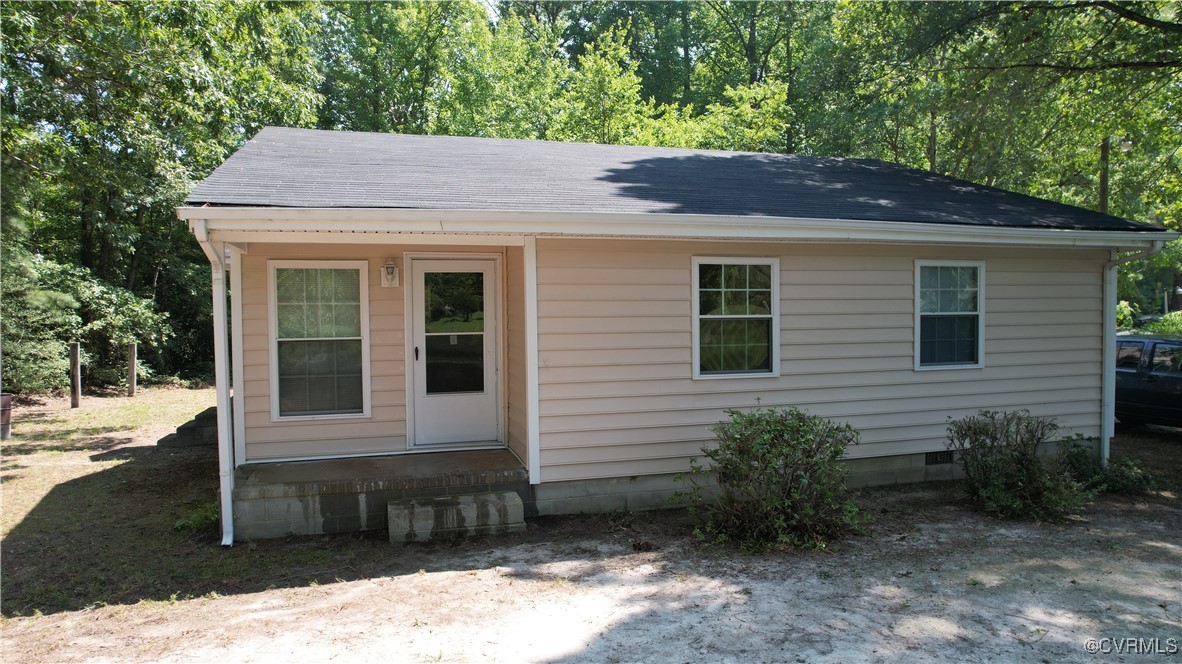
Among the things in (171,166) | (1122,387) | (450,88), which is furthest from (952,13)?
(450,88)

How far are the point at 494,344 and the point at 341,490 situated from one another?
2.18 meters

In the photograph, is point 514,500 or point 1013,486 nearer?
point 514,500

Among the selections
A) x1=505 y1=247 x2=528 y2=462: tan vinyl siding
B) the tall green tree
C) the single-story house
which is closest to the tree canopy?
the tall green tree

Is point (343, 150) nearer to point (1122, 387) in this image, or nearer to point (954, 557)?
point (954, 557)

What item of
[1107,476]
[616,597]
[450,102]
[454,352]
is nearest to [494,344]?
[454,352]

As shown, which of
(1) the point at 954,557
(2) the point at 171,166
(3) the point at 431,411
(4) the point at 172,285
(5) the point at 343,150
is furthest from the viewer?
(4) the point at 172,285

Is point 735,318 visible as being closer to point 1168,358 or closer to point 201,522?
point 201,522

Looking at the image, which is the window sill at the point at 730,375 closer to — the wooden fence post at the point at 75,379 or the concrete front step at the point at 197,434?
the concrete front step at the point at 197,434

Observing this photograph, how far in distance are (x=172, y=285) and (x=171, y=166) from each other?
6.58 metres

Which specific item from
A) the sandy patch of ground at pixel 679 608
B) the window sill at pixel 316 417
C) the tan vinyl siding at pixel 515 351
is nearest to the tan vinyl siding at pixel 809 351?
the tan vinyl siding at pixel 515 351

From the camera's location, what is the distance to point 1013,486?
652cm

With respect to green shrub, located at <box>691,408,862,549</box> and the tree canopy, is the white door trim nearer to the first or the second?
green shrub, located at <box>691,408,862,549</box>

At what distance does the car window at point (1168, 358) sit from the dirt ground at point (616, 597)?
15.4ft

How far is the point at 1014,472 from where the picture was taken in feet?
21.4
